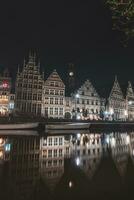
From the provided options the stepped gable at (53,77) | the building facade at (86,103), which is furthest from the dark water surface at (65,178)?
the building facade at (86,103)

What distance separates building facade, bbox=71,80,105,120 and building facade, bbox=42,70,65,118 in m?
4.49

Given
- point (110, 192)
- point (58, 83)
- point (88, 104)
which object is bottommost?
point (110, 192)

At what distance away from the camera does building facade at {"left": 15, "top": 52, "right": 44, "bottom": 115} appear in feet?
199

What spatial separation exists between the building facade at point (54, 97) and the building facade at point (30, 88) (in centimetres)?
208

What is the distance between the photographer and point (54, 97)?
67.3 metres

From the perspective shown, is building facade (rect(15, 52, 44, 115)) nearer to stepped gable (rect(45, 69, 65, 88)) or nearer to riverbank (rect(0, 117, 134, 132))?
stepped gable (rect(45, 69, 65, 88))

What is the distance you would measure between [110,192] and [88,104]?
66.1 m

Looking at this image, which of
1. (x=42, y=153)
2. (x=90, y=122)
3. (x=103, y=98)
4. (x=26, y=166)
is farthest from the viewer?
(x=103, y=98)

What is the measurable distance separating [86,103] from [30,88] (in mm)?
19597

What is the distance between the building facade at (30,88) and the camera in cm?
6056

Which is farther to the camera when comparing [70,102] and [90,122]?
[70,102]

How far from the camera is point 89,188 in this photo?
1079cm

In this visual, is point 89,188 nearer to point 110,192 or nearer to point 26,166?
point 110,192

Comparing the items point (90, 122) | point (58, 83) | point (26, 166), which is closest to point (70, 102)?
point (58, 83)
